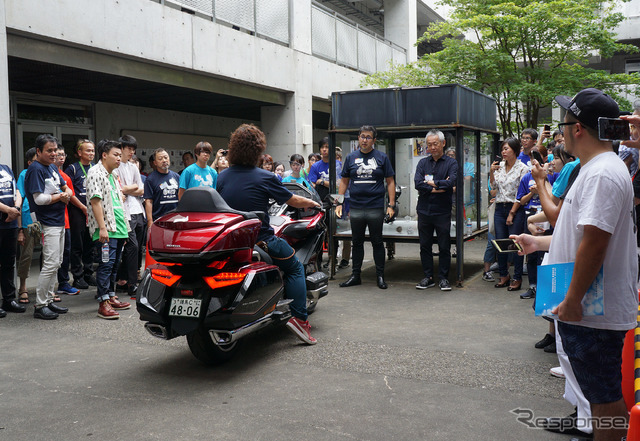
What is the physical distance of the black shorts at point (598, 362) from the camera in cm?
260

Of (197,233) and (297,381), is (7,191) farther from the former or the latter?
(297,381)

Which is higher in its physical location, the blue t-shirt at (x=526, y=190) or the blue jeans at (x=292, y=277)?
the blue t-shirt at (x=526, y=190)

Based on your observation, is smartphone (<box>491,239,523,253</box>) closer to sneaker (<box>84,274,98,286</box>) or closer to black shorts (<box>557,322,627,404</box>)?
black shorts (<box>557,322,627,404</box>)

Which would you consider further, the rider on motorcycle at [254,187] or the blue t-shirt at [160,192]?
the blue t-shirt at [160,192]

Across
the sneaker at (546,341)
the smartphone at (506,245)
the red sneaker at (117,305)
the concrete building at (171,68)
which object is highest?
the concrete building at (171,68)

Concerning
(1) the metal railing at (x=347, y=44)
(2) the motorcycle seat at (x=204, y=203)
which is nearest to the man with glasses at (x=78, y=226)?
(2) the motorcycle seat at (x=204, y=203)

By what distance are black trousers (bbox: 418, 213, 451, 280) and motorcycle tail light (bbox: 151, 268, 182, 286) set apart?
13.6ft

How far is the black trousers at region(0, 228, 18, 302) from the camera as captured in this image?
680cm

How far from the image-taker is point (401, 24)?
21109mm

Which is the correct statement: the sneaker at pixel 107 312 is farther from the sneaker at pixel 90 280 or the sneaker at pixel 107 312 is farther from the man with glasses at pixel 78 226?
the sneaker at pixel 90 280

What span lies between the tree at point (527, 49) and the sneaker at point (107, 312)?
383 inches

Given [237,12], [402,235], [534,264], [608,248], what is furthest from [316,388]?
[237,12]

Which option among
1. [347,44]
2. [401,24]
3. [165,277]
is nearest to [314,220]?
[165,277]

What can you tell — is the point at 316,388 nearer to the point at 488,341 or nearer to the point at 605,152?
the point at 488,341
